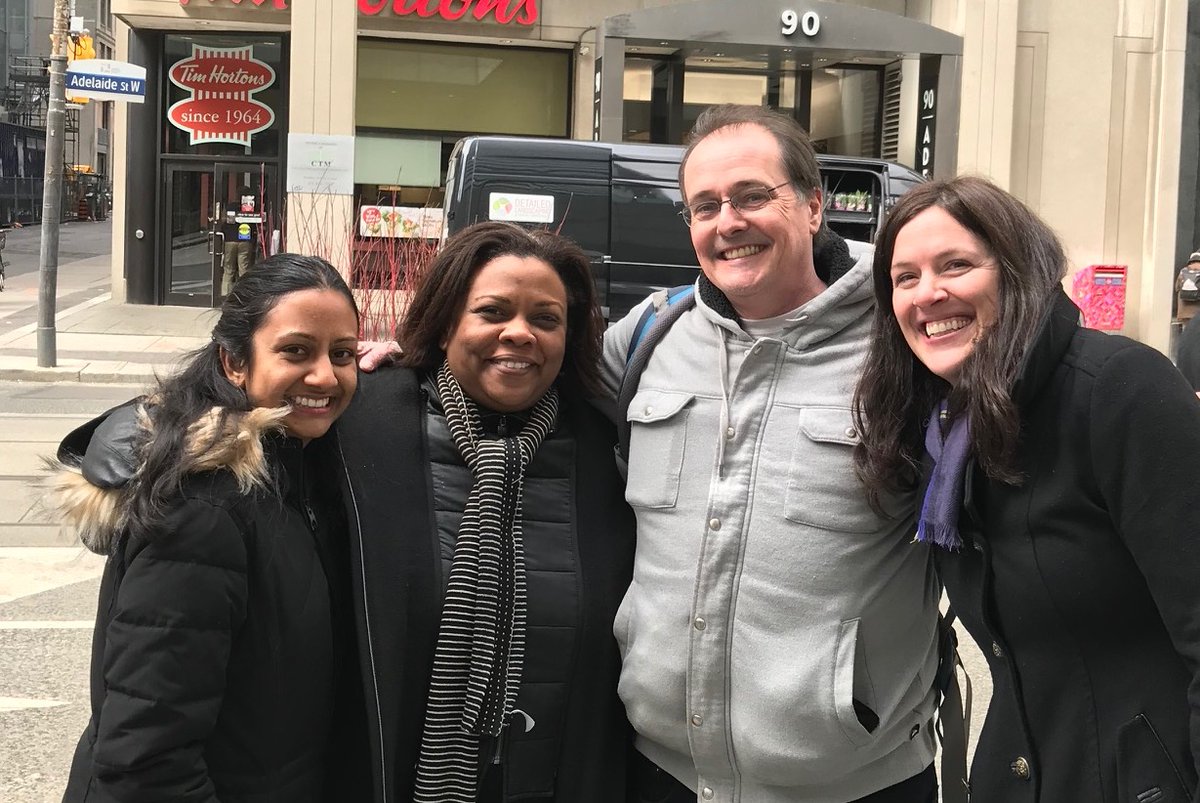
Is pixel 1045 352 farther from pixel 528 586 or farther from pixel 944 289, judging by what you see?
pixel 528 586

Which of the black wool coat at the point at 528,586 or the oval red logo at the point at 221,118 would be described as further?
the oval red logo at the point at 221,118

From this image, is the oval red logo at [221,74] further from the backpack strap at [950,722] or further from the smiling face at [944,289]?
the smiling face at [944,289]

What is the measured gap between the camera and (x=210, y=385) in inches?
89.6

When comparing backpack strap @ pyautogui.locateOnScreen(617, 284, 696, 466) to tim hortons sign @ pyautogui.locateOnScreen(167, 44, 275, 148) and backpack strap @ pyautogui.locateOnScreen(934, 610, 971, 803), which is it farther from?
tim hortons sign @ pyautogui.locateOnScreen(167, 44, 275, 148)

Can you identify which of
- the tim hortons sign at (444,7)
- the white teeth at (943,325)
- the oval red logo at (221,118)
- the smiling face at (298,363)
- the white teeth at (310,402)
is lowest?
the white teeth at (310,402)

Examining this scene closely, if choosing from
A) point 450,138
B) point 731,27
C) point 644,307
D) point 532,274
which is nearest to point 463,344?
point 532,274

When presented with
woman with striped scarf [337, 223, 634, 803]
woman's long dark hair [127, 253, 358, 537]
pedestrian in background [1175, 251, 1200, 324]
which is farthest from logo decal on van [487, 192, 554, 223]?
woman's long dark hair [127, 253, 358, 537]

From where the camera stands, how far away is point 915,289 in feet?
7.24

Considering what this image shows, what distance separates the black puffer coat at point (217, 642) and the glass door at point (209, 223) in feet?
64.1

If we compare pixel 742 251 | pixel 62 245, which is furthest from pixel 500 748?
pixel 62 245

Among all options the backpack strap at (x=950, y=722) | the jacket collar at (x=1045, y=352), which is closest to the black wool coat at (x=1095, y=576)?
the jacket collar at (x=1045, y=352)

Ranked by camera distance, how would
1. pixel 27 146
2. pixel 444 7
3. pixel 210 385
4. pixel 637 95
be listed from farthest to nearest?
pixel 27 146, pixel 637 95, pixel 444 7, pixel 210 385

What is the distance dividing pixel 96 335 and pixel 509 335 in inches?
667

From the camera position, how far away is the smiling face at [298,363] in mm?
2287
